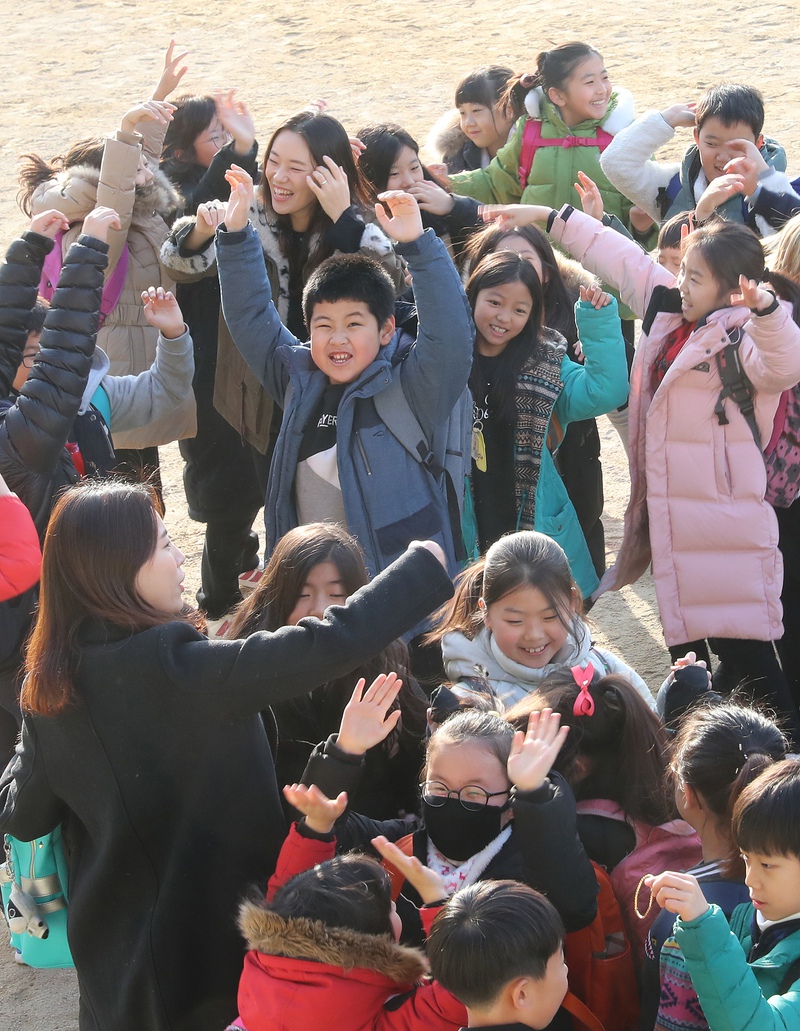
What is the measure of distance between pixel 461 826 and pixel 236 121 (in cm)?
326

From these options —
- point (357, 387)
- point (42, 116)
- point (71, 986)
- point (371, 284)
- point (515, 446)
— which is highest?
point (42, 116)

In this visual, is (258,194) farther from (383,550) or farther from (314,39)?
(314,39)

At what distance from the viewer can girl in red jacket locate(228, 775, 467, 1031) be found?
2023 millimetres

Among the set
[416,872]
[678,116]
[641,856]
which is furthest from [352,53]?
[416,872]

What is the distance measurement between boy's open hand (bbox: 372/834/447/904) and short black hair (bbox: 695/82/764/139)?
3.35m

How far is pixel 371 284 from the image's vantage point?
354cm

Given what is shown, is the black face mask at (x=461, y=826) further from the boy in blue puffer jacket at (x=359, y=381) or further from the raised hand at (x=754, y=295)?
the raised hand at (x=754, y=295)

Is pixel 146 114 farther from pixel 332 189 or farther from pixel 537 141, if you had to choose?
pixel 537 141

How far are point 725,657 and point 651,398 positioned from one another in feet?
2.81

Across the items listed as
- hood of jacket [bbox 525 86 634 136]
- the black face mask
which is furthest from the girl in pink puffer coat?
hood of jacket [bbox 525 86 634 136]

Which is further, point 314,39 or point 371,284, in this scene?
point 314,39

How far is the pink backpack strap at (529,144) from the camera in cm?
559

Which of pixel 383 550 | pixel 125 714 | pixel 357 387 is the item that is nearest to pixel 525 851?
pixel 125 714

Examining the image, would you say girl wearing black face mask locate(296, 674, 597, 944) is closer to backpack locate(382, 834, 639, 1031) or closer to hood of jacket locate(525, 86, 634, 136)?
backpack locate(382, 834, 639, 1031)
